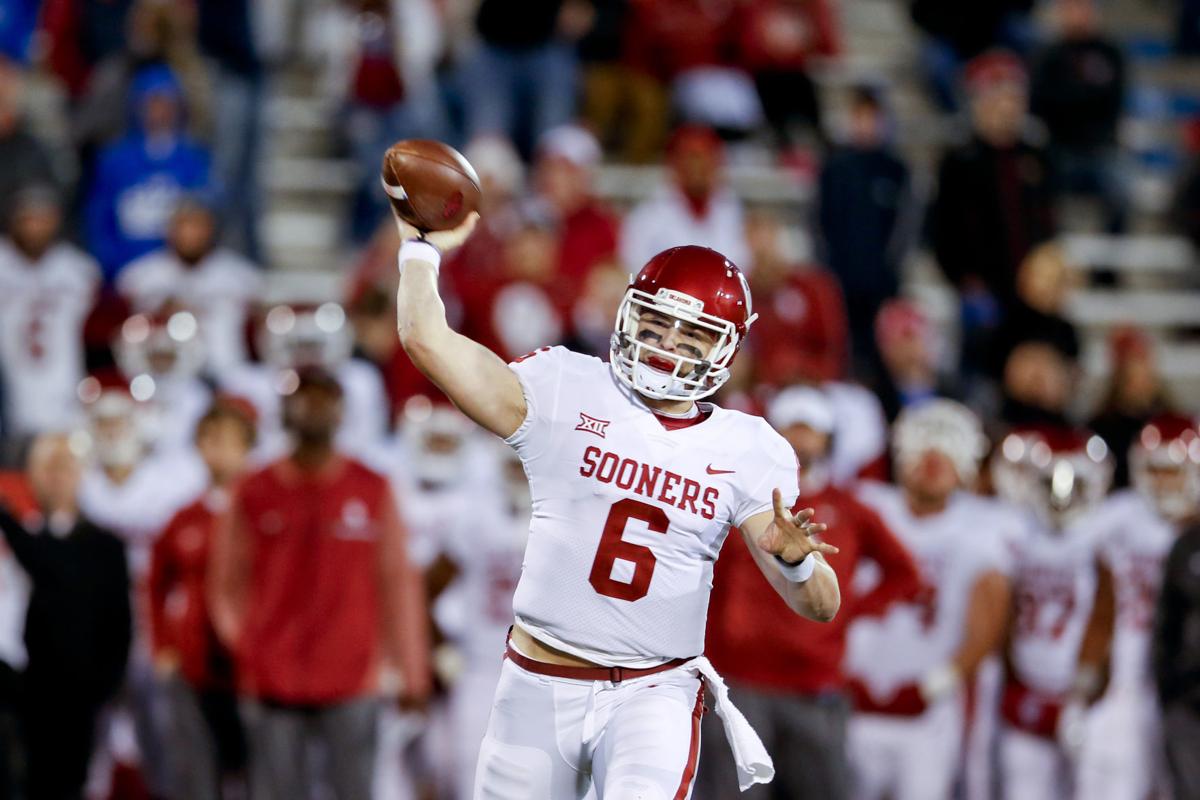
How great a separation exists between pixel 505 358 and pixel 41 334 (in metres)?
2.14

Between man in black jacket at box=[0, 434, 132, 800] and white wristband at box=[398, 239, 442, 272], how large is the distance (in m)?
3.25

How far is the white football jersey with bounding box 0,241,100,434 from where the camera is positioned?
8.84 m

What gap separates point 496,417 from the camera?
4285 mm

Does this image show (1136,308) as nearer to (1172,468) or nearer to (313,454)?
(1172,468)

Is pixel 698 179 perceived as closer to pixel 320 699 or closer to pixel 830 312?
pixel 830 312

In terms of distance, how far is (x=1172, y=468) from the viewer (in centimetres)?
771

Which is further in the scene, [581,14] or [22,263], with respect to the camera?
[581,14]

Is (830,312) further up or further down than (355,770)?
further up

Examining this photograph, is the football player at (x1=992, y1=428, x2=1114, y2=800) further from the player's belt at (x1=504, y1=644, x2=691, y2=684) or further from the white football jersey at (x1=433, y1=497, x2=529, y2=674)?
the player's belt at (x1=504, y1=644, x2=691, y2=684)

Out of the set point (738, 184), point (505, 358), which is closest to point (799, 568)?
point (505, 358)

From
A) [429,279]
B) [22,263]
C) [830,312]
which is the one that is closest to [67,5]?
[22,263]

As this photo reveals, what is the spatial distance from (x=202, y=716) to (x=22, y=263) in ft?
9.18

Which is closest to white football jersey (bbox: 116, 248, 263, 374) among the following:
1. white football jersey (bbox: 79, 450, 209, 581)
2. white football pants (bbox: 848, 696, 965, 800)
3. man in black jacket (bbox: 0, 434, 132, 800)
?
white football jersey (bbox: 79, 450, 209, 581)

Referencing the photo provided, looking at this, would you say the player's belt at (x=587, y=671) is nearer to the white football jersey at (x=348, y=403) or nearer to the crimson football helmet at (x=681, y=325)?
the crimson football helmet at (x=681, y=325)
